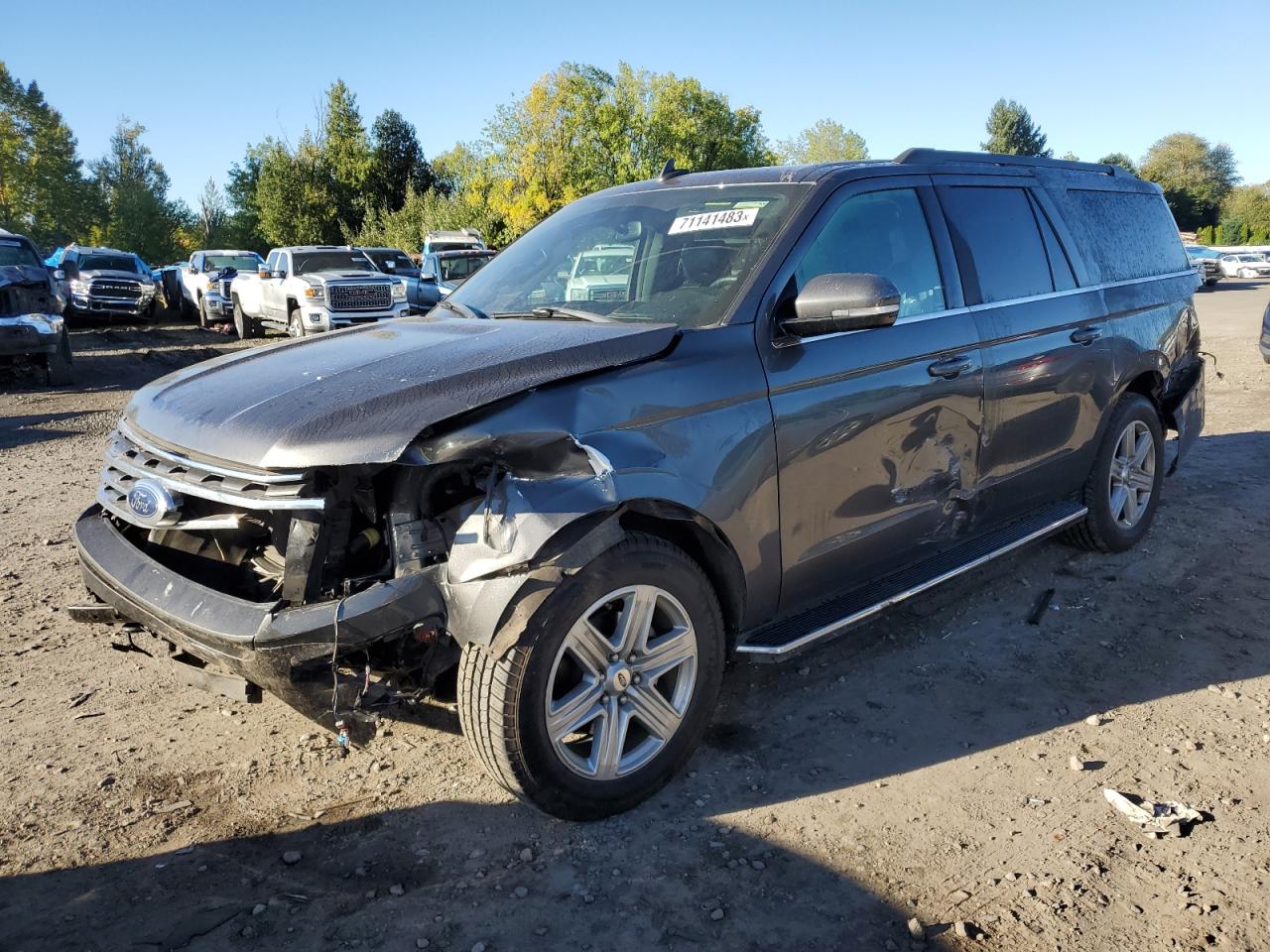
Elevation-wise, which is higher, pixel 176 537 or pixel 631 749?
pixel 176 537

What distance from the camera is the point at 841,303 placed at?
309 centimetres

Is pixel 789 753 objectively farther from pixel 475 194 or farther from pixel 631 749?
pixel 475 194

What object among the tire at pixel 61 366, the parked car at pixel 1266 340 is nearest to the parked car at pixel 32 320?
the tire at pixel 61 366

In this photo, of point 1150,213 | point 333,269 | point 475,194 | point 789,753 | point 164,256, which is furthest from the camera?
point 164,256

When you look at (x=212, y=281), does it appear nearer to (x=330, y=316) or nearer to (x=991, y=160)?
(x=330, y=316)

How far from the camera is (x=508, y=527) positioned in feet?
8.34

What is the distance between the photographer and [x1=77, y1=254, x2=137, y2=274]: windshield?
23.0 meters

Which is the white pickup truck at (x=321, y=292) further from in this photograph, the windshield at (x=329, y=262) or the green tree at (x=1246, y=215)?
the green tree at (x=1246, y=215)

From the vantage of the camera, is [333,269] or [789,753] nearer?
[789,753]

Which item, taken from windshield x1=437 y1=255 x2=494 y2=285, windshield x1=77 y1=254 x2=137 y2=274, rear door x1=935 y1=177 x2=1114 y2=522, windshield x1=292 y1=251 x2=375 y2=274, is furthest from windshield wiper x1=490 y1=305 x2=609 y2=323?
windshield x1=77 y1=254 x2=137 y2=274

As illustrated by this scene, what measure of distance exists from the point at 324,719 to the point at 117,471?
1.27m

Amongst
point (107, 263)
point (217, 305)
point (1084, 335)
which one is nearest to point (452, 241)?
point (217, 305)

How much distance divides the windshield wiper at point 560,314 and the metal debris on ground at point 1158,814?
7.69ft

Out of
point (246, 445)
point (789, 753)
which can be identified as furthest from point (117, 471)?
point (789, 753)
